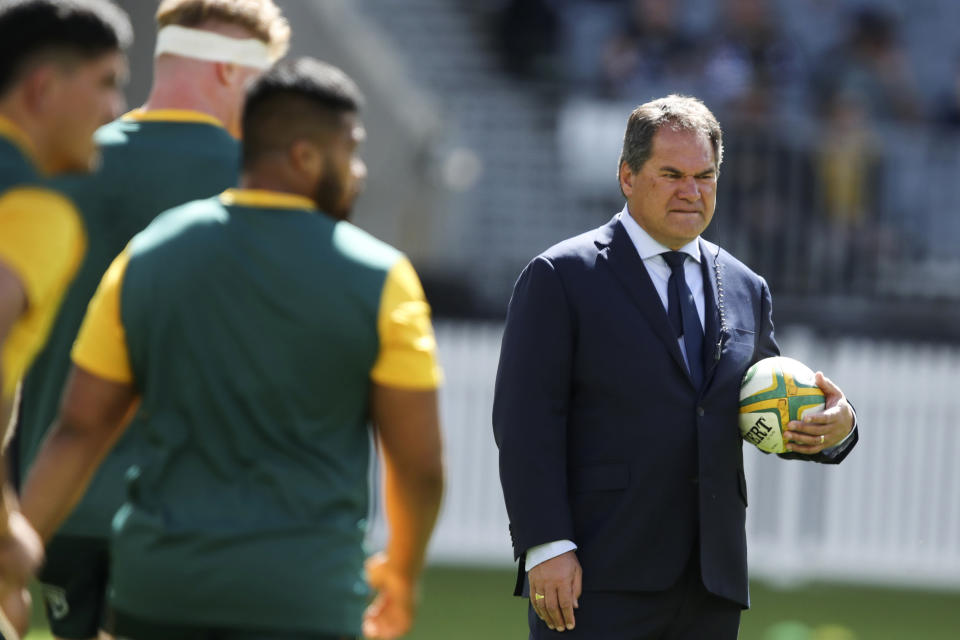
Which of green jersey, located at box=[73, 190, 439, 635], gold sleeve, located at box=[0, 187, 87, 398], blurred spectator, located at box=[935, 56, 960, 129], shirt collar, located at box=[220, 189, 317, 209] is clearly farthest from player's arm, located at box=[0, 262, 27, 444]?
blurred spectator, located at box=[935, 56, 960, 129]

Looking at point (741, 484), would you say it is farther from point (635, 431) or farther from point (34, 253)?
point (34, 253)

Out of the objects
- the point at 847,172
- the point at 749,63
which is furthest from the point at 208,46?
the point at 749,63

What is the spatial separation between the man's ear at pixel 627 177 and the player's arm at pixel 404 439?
131 centimetres

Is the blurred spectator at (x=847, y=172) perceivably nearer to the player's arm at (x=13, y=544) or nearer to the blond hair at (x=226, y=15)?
A: the blond hair at (x=226, y=15)

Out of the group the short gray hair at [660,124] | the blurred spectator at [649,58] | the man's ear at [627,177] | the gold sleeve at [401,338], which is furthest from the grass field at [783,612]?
the gold sleeve at [401,338]

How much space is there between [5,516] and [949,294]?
1027cm

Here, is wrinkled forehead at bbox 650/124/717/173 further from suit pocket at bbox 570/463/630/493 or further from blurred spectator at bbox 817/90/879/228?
blurred spectator at bbox 817/90/879/228

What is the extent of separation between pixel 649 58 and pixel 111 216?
974cm

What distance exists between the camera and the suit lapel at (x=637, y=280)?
429cm

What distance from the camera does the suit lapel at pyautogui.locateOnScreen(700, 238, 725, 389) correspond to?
14.2 ft

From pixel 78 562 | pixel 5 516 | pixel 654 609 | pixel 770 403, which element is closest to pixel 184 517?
pixel 5 516

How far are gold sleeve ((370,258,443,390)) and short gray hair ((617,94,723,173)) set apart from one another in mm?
1359

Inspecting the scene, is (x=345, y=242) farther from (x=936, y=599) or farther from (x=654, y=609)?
(x=936, y=599)

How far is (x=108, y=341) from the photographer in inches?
130
